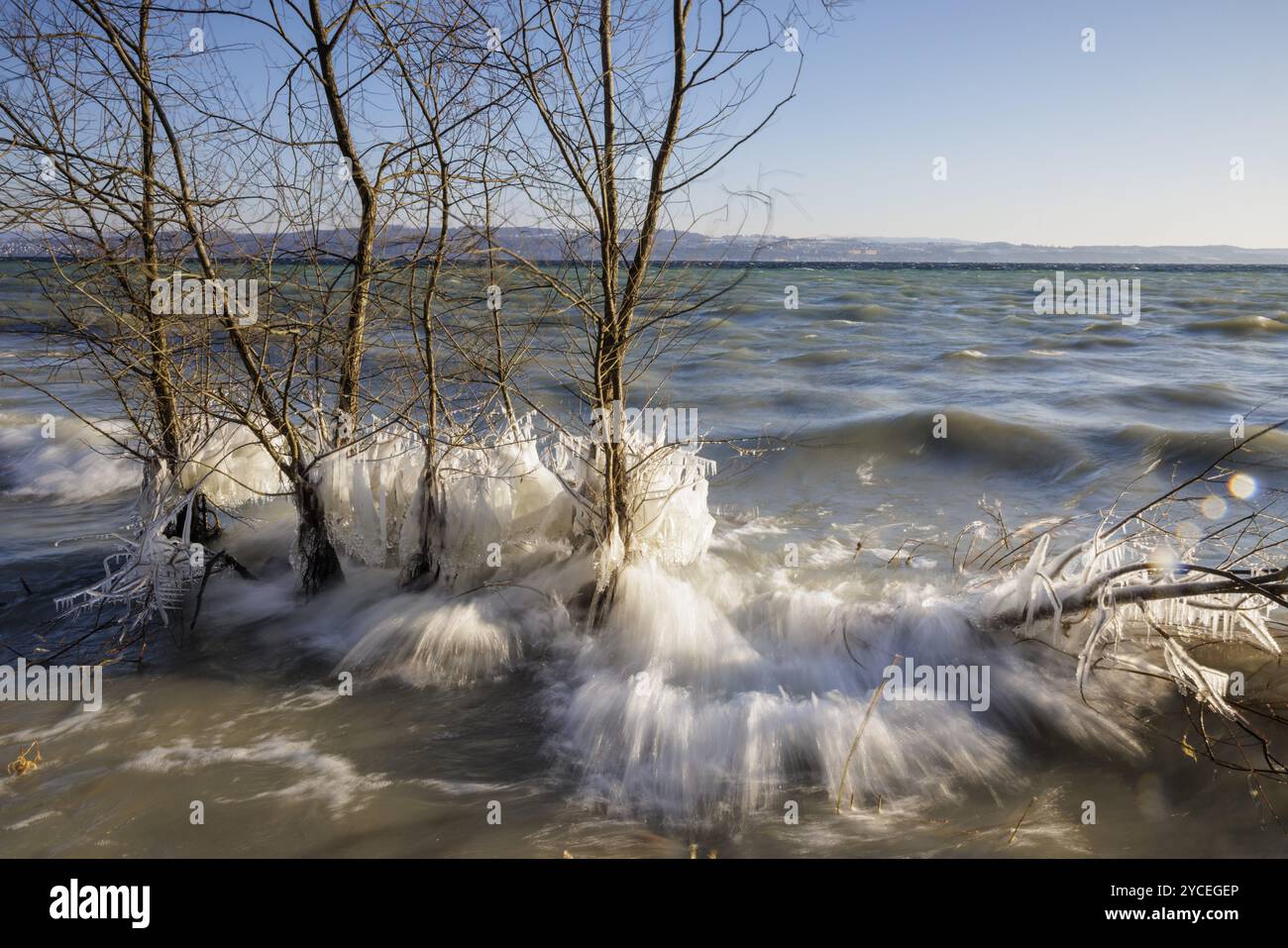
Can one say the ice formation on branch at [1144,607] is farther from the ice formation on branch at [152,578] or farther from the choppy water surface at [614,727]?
the ice formation on branch at [152,578]

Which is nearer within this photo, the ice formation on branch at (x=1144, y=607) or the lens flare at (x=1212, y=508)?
the ice formation on branch at (x=1144, y=607)

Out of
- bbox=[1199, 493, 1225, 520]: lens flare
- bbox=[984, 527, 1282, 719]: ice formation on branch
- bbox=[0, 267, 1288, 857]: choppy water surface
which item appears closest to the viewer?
bbox=[0, 267, 1288, 857]: choppy water surface

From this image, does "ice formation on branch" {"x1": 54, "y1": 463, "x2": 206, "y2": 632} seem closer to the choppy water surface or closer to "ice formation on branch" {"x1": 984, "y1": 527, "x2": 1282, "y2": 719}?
the choppy water surface

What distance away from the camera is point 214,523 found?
7078 mm

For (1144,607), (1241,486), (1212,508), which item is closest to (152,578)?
(1144,607)

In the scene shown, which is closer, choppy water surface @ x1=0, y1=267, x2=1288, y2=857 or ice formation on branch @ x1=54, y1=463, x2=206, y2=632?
choppy water surface @ x1=0, y1=267, x2=1288, y2=857

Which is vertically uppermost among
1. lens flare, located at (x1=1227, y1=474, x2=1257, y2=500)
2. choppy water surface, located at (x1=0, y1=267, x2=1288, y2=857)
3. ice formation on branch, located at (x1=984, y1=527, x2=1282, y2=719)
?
lens flare, located at (x1=1227, y1=474, x2=1257, y2=500)

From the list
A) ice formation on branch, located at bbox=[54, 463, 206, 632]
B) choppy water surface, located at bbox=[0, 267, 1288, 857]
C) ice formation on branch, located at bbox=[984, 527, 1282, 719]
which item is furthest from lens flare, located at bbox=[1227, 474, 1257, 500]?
ice formation on branch, located at bbox=[54, 463, 206, 632]

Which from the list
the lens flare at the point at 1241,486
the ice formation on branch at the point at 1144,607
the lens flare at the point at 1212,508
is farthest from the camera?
the lens flare at the point at 1241,486

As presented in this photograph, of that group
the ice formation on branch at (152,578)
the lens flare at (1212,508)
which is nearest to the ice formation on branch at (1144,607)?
the lens flare at (1212,508)

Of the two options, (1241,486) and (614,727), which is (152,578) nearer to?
(614,727)
